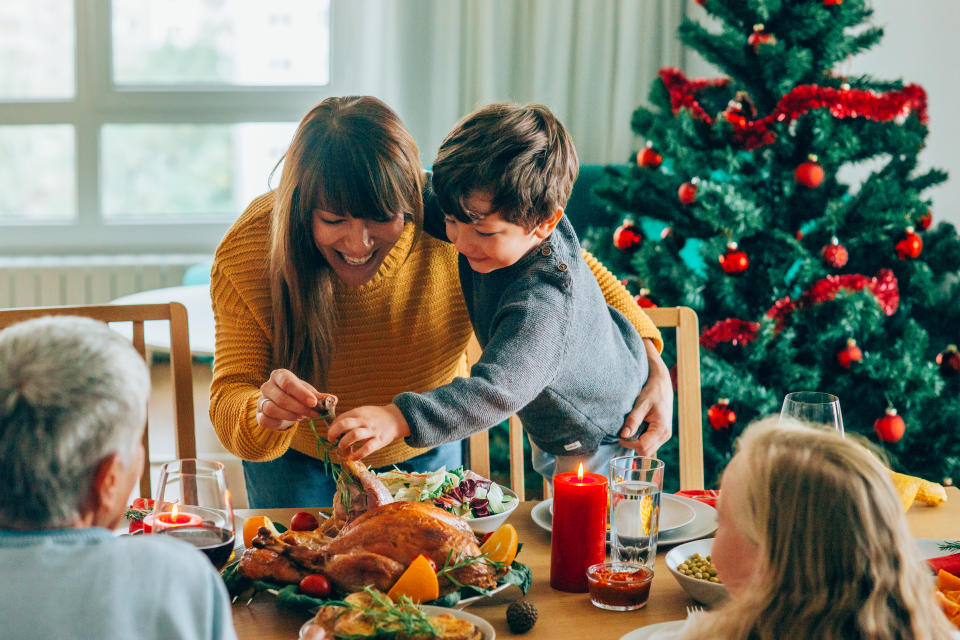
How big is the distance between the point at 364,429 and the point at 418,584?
0.61ft

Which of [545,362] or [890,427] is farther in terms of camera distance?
[890,427]

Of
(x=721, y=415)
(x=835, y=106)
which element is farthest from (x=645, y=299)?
(x=835, y=106)

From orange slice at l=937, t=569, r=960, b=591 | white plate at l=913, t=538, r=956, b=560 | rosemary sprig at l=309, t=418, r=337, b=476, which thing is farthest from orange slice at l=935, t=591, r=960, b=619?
rosemary sprig at l=309, t=418, r=337, b=476

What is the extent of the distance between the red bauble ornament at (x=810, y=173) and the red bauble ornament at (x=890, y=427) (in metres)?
0.62

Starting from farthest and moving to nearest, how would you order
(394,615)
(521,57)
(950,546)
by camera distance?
1. (521,57)
2. (950,546)
3. (394,615)

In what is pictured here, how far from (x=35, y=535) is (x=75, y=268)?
3.98 meters

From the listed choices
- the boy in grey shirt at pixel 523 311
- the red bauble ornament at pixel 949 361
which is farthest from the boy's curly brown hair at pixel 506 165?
the red bauble ornament at pixel 949 361

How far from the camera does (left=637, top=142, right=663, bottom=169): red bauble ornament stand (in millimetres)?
2744

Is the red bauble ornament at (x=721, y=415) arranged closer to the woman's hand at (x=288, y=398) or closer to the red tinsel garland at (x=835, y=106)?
the red tinsel garland at (x=835, y=106)

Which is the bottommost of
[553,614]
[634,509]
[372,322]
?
[553,614]

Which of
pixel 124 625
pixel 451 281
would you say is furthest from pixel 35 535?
pixel 451 281

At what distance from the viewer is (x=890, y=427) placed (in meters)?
2.56

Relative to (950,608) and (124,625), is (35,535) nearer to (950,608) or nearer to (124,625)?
(124,625)

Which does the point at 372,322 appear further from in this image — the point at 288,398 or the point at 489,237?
the point at 288,398
